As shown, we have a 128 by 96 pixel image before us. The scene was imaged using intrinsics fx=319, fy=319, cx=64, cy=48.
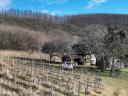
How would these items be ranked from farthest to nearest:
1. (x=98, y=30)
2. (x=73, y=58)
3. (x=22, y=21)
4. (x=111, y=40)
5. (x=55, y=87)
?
(x=22, y=21) < (x=73, y=58) < (x=98, y=30) < (x=111, y=40) < (x=55, y=87)

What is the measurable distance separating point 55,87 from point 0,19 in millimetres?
114472

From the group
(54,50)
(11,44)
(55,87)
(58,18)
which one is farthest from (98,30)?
(58,18)

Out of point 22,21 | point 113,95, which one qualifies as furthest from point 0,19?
point 113,95

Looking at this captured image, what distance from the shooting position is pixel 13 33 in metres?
80.8

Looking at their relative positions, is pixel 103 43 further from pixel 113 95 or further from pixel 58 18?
pixel 58 18

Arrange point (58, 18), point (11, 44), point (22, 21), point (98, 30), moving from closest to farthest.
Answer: point (98, 30)
point (11, 44)
point (22, 21)
point (58, 18)

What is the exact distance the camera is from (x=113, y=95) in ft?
73.3

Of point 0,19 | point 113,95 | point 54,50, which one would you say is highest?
point 0,19

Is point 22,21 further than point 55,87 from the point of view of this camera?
Yes

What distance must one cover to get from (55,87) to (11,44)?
5429 cm

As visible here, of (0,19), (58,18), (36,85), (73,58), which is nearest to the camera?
(36,85)

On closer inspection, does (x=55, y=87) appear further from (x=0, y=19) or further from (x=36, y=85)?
(x=0, y=19)

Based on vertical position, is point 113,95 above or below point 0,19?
below

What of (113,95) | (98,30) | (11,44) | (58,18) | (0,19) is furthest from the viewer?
(58,18)
